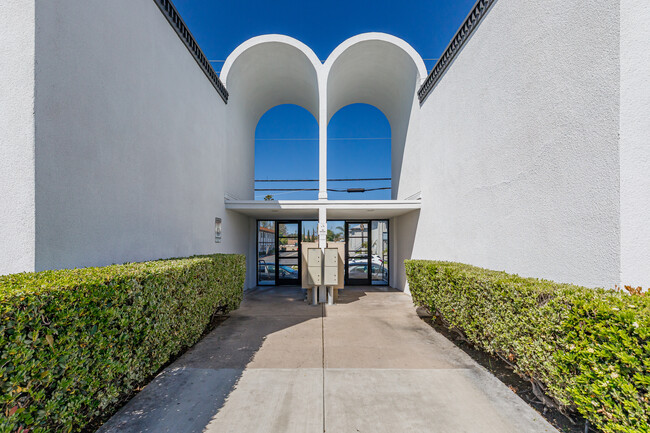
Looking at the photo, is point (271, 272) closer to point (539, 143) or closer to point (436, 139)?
point (436, 139)

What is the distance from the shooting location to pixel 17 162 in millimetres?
2486

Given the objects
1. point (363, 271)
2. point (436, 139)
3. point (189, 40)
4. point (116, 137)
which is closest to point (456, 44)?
point (436, 139)

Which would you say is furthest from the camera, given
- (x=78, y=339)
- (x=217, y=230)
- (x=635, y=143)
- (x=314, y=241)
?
(x=314, y=241)

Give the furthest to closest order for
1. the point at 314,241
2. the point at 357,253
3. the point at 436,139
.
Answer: the point at 357,253, the point at 314,241, the point at 436,139

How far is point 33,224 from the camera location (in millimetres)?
2471

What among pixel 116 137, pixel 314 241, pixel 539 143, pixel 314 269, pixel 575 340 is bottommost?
pixel 314 269

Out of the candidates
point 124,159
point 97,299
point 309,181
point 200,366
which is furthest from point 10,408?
point 309,181

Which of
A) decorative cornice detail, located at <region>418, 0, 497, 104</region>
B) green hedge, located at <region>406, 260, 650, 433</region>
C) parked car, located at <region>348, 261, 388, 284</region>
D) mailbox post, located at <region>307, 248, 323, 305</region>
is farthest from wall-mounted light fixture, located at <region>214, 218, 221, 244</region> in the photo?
decorative cornice detail, located at <region>418, 0, 497, 104</region>

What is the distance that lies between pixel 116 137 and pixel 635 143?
18.0ft

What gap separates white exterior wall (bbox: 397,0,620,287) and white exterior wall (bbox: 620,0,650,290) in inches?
2.2

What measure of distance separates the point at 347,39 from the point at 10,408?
854cm

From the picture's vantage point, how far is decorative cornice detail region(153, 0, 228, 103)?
4764 millimetres

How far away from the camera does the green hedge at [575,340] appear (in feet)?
5.80

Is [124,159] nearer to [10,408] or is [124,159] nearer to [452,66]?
[10,408]
